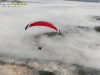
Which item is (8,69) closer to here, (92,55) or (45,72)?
(45,72)

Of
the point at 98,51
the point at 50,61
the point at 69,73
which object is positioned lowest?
the point at 69,73

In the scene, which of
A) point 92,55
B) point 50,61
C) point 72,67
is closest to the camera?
point 72,67

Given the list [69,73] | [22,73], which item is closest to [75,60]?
[69,73]

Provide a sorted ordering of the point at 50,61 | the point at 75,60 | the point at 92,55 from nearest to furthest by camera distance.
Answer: the point at 50,61 → the point at 75,60 → the point at 92,55

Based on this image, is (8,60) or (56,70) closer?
(56,70)

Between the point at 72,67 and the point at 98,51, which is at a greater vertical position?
the point at 98,51

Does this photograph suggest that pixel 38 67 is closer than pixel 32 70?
No

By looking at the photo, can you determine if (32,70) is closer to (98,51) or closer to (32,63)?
(32,63)

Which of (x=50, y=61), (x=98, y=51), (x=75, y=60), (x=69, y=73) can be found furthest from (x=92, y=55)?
(x=69, y=73)

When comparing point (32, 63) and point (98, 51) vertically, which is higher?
point (98, 51)
